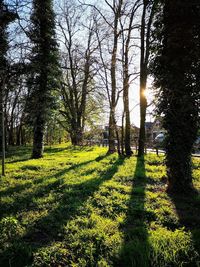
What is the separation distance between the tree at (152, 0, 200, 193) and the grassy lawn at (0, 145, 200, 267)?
Answer: 3.24 ft

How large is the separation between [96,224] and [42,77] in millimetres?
13472

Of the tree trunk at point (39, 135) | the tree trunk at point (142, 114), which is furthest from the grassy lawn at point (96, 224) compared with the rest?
the tree trunk at point (39, 135)

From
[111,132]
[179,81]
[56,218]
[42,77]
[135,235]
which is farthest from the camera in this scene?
[111,132]

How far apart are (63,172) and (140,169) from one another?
308 cm

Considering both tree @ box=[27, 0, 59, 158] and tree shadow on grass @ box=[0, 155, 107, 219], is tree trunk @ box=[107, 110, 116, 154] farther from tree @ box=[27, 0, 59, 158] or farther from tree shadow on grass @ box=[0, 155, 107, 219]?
tree shadow on grass @ box=[0, 155, 107, 219]

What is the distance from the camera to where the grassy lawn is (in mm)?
3645

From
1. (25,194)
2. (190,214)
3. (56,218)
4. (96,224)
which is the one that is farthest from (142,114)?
(96,224)

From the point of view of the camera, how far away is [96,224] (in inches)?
190

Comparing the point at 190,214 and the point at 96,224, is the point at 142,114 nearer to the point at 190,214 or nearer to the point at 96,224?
the point at 190,214

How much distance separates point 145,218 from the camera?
5.13 metres

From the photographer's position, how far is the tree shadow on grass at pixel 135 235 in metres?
3.50

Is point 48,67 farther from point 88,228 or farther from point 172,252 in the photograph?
point 172,252

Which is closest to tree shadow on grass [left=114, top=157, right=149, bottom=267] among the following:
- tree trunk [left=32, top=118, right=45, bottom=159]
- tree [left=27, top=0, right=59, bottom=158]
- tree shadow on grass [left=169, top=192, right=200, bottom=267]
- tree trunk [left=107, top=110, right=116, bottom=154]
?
tree shadow on grass [left=169, top=192, right=200, bottom=267]

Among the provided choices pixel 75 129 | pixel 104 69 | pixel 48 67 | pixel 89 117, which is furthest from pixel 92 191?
pixel 89 117
